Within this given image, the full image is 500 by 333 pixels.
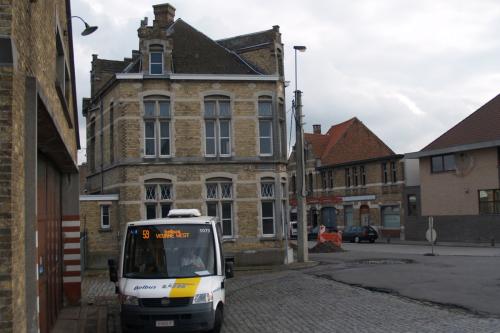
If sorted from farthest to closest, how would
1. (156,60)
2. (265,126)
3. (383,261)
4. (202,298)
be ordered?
(383,261) < (265,126) < (156,60) < (202,298)

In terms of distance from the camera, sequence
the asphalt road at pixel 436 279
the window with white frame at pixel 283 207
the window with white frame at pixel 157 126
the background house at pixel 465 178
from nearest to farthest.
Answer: the asphalt road at pixel 436 279
the window with white frame at pixel 157 126
the window with white frame at pixel 283 207
the background house at pixel 465 178

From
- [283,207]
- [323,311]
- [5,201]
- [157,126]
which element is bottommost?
[323,311]

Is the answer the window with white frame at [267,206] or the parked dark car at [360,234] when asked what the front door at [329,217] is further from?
the window with white frame at [267,206]

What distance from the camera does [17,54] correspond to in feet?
20.5

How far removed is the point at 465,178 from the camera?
44.7 meters

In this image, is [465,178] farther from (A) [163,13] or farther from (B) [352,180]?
(A) [163,13]

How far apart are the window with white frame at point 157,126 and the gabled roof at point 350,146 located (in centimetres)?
3789

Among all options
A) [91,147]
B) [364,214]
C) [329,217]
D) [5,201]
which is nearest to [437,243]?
[364,214]

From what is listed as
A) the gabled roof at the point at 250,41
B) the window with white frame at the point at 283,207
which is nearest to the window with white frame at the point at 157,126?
the gabled roof at the point at 250,41

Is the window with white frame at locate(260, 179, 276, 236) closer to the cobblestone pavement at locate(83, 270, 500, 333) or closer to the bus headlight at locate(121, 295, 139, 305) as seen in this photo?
the cobblestone pavement at locate(83, 270, 500, 333)

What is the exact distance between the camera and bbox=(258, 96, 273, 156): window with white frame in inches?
1077

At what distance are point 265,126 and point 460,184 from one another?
2311 centimetres

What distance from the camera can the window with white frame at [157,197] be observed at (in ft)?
87.4

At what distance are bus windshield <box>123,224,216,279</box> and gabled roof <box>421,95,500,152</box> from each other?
34032 millimetres
